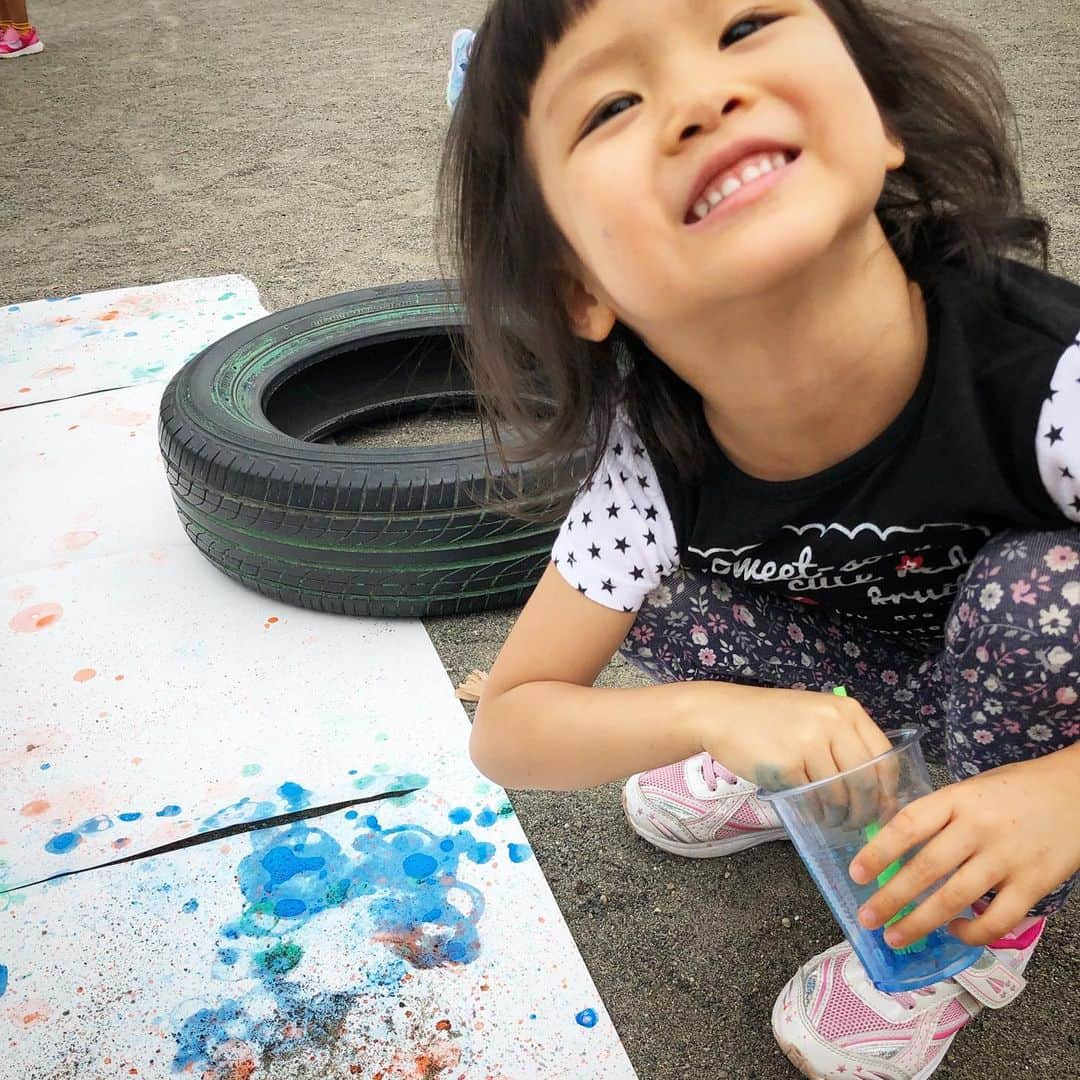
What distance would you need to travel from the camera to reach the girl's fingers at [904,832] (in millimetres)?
827

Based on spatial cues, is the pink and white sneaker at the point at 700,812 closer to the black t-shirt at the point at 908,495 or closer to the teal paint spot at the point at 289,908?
the black t-shirt at the point at 908,495

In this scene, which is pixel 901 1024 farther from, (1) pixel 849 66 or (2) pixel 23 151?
(2) pixel 23 151

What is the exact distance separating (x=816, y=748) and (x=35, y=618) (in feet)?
4.43

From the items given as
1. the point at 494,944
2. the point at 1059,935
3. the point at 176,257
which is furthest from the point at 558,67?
the point at 176,257

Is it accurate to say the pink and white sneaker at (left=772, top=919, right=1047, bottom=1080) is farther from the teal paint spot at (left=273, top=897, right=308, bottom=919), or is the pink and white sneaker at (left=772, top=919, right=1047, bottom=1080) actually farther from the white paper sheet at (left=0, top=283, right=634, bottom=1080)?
the teal paint spot at (left=273, top=897, right=308, bottom=919)

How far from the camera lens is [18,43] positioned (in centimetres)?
598

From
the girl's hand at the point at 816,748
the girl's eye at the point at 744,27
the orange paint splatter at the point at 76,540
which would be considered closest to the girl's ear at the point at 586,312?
the girl's eye at the point at 744,27

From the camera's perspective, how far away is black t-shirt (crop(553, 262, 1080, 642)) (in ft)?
3.10

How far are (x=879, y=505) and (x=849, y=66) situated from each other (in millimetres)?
349

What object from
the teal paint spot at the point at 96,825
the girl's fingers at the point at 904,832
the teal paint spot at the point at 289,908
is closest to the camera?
the girl's fingers at the point at 904,832

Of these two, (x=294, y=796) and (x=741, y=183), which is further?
(x=294, y=796)

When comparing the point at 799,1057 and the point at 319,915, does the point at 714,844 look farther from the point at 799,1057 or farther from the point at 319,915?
the point at 319,915

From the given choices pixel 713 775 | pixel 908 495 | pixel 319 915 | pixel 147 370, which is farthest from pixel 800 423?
pixel 147 370

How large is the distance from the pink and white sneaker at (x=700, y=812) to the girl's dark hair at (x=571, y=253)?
387mm
